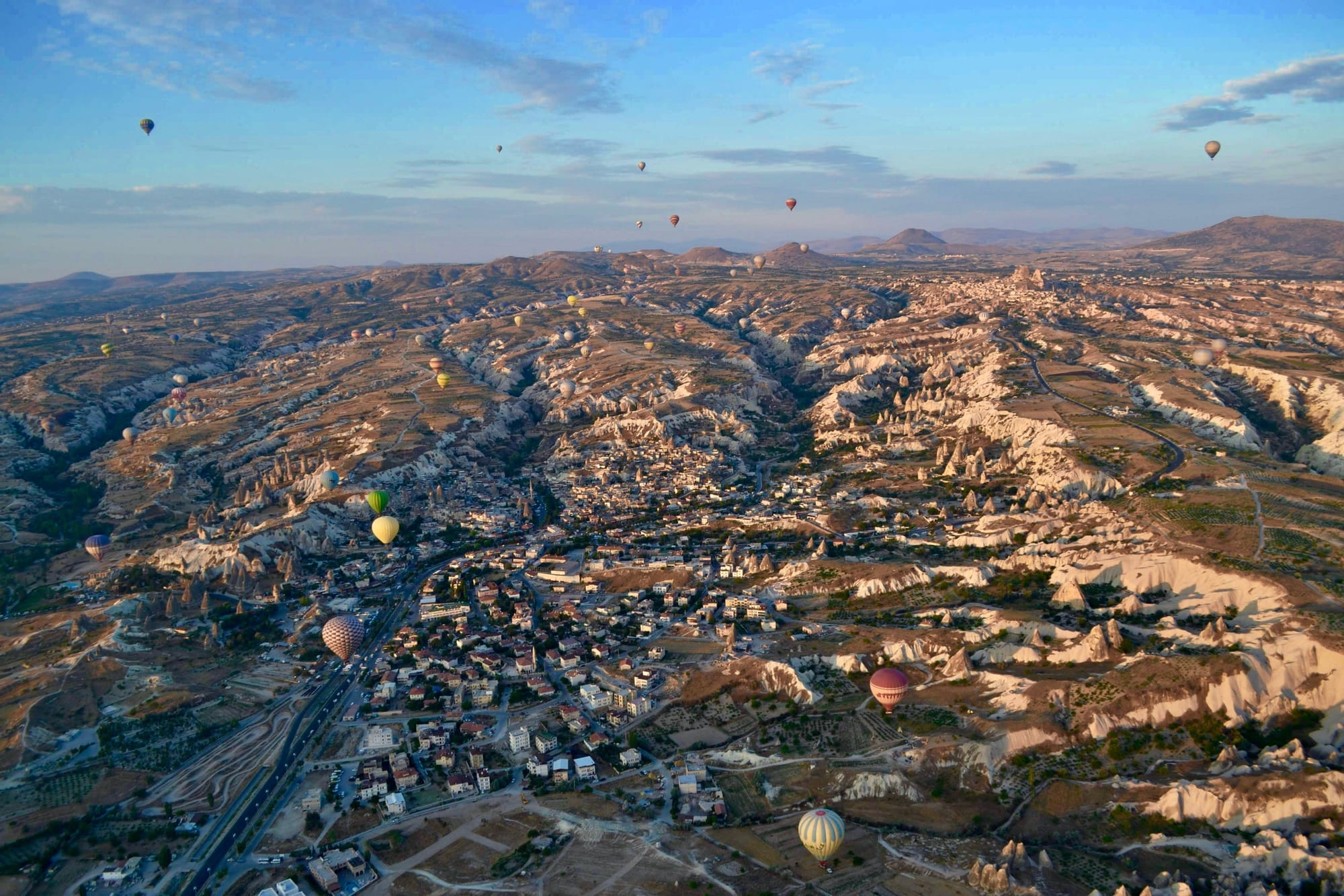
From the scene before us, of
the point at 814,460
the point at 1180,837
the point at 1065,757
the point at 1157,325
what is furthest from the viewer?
the point at 1157,325

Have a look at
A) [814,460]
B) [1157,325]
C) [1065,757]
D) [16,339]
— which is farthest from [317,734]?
[16,339]

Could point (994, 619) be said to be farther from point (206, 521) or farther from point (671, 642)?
point (206, 521)

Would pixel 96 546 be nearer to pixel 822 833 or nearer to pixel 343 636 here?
pixel 343 636

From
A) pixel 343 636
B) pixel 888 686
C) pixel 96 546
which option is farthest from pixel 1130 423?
pixel 96 546

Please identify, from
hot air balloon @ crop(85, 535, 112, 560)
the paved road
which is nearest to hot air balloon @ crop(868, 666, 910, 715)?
the paved road

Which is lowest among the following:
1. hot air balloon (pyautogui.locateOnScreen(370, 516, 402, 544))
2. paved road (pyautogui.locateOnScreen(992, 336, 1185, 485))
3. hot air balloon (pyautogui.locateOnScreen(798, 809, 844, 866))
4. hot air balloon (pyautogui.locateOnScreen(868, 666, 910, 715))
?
hot air balloon (pyautogui.locateOnScreen(798, 809, 844, 866))

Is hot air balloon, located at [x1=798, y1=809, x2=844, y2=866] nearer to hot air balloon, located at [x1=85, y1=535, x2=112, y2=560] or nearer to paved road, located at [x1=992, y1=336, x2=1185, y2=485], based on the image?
paved road, located at [x1=992, y1=336, x2=1185, y2=485]

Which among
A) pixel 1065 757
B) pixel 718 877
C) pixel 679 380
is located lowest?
pixel 718 877
